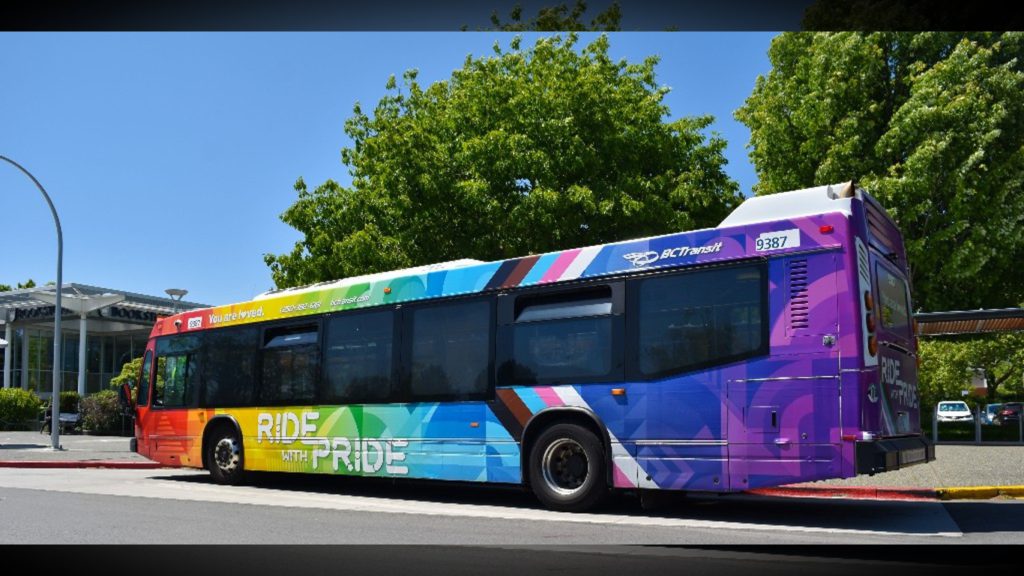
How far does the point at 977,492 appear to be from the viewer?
1266 cm

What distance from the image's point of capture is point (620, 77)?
2709 centimetres

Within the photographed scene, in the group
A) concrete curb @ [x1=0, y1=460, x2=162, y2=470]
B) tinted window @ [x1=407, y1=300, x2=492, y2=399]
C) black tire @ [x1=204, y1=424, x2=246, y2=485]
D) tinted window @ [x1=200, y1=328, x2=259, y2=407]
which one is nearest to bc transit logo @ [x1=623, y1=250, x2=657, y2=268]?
tinted window @ [x1=407, y1=300, x2=492, y2=399]

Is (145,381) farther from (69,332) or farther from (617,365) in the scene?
(69,332)

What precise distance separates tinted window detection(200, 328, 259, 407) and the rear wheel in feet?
1.63

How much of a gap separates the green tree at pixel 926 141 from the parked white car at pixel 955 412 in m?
18.6

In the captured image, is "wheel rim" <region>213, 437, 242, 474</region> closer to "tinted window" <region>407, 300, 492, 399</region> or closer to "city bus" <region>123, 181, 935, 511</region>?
"city bus" <region>123, 181, 935, 511</region>

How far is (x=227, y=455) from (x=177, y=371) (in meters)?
2.06

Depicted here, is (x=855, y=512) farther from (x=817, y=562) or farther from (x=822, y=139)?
(x=822, y=139)

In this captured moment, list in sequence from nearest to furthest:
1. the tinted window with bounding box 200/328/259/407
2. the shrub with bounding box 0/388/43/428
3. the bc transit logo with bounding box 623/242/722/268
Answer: the bc transit logo with bounding box 623/242/722/268 < the tinted window with bounding box 200/328/259/407 < the shrub with bounding box 0/388/43/428

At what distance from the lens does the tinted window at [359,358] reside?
13.2 metres

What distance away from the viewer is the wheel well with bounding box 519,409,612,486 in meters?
10.9

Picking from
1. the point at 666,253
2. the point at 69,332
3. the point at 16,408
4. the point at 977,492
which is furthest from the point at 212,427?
the point at 69,332

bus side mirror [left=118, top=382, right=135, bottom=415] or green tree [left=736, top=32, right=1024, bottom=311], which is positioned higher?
green tree [left=736, top=32, right=1024, bottom=311]

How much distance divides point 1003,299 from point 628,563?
910 inches
